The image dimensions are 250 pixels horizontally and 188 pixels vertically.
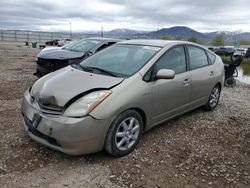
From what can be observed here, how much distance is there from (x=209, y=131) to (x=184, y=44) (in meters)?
1.62

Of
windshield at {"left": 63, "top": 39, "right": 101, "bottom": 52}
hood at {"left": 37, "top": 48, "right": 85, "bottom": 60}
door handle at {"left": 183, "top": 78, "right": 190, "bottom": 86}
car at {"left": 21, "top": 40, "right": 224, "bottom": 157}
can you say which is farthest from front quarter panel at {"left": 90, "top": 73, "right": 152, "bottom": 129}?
windshield at {"left": 63, "top": 39, "right": 101, "bottom": 52}

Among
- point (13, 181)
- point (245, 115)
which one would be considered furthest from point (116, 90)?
point (245, 115)

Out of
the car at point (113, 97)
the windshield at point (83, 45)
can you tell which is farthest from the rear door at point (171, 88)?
the windshield at point (83, 45)

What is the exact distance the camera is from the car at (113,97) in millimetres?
3104

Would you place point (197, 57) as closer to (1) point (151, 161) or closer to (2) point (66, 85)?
(1) point (151, 161)

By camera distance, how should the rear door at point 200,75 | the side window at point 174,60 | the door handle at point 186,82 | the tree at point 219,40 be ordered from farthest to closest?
the tree at point 219,40 → the rear door at point 200,75 → the door handle at point 186,82 → the side window at point 174,60

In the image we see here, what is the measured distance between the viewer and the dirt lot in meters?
3.03

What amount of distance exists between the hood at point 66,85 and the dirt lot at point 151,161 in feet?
2.61

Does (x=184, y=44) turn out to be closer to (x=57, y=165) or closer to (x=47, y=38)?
(x=57, y=165)

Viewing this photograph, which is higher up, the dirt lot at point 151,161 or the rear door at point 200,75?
the rear door at point 200,75

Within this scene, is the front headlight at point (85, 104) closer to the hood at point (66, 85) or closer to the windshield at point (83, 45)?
the hood at point (66, 85)

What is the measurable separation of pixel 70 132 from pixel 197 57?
121 inches

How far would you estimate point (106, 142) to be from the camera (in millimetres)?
3309

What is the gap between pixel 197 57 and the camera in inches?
198
